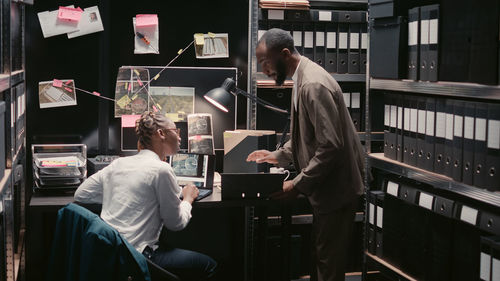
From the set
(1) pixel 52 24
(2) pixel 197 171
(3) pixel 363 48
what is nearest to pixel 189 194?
(2) pixel 197 171

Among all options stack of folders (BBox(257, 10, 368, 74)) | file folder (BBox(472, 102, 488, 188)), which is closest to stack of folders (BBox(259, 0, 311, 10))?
stack of folders (BBox(257, 10, 368, 74))

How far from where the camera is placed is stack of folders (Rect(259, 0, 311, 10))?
11.7 feet

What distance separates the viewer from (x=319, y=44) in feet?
12.1

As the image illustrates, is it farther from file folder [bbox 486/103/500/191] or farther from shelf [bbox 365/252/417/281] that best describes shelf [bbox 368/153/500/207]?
shelf [bbox 365/252/417/281]

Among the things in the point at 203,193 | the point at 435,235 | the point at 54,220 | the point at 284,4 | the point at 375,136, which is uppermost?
the point at 284,4

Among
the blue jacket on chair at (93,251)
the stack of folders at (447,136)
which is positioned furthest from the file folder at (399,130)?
the blue jacket on chair at (93,251)

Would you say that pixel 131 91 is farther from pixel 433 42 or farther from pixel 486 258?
pixel 486 258

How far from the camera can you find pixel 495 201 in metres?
2.34

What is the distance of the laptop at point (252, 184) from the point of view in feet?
9.73

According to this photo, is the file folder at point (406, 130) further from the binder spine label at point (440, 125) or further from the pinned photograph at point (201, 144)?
the pinned photograph at point (201, 144)

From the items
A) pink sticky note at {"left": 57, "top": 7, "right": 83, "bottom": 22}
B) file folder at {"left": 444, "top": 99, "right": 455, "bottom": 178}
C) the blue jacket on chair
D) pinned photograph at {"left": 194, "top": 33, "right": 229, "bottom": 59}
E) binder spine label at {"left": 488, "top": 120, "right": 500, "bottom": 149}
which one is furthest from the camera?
pinned photograph at {"left": 194, "top": 33, "right": 229, "bottom": 59}

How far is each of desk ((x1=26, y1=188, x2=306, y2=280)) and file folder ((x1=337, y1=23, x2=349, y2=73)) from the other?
85 cm

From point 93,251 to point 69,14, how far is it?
180 cm

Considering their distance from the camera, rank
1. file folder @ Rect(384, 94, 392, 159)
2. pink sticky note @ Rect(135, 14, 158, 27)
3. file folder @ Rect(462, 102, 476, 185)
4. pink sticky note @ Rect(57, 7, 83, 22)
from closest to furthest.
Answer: file folder @ Rect(462, 102, 476, 185), file folder @ Rect(384, 94, 392, 159), pink sticky note @ Rect(57, 7, 83, 22), pink sticky note @ Rect(135, 14, 158, 27)
